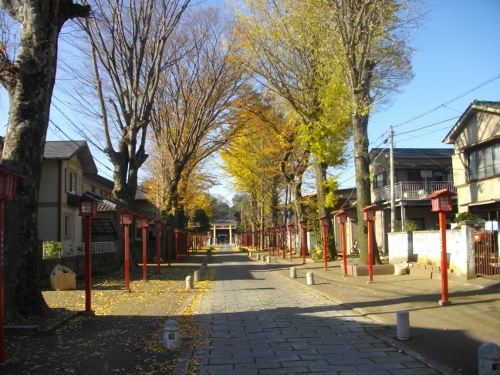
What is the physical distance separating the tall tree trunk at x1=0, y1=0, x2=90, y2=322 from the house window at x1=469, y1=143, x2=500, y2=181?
1856cm

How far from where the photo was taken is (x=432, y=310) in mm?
10594

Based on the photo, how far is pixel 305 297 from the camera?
14.0 m

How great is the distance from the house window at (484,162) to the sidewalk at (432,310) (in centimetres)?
730

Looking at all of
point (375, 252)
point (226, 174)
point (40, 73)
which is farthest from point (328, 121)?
point (226, 174)

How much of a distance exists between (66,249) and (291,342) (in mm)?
15184

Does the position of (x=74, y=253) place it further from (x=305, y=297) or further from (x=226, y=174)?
(x=226, y=174)

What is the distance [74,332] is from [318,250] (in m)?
23.5

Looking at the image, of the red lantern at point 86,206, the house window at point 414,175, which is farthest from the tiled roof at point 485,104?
the red lantern at point 86,206

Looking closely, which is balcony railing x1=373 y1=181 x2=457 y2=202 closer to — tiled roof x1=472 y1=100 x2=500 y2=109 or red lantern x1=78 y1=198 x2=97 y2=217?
tiled roof x1=472 y1=100 x2=500 y2=109

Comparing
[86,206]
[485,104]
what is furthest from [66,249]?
[485,104]

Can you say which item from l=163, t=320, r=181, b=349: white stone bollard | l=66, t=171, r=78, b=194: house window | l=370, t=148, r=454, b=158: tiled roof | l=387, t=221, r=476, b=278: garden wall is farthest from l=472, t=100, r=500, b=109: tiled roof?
l=66, t=171, r=78, b=194: house window

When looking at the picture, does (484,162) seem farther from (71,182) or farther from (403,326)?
(71,182)

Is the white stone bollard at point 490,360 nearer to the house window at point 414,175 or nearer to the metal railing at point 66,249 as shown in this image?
the metal railing at point 66,249

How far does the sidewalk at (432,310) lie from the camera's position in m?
7.26
